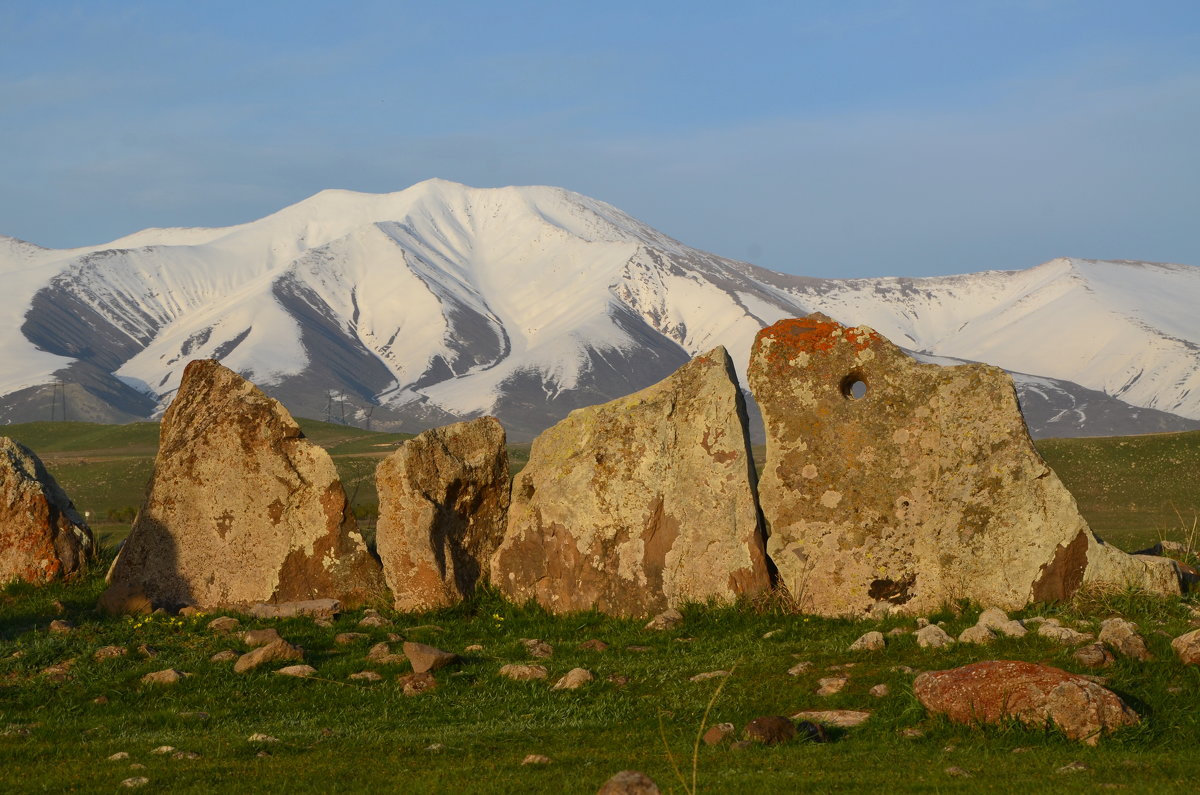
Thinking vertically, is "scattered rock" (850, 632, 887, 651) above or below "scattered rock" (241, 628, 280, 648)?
below

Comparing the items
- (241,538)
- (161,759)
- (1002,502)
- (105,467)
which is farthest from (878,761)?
(105,467)

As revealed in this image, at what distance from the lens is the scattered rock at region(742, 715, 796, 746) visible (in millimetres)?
11272

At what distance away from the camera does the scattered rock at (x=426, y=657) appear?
1477 cm

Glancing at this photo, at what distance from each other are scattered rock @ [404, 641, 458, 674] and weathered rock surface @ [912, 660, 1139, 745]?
19.6 ft

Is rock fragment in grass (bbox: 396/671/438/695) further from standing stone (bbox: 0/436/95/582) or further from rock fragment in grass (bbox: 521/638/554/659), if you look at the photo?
standing stone (bbox: 0/436/95/582)

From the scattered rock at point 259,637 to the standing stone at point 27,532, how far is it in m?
7.32

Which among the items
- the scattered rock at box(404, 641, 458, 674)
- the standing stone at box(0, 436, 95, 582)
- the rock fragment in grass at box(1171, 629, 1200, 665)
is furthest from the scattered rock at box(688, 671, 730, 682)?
the standing stone at box(0, 436, 95, 582)

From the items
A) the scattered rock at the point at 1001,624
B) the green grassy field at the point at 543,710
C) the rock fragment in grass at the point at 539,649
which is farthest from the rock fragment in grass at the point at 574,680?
the scattered rock at the point at 1001,624

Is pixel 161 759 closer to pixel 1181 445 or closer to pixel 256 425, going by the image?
pixel 256 425

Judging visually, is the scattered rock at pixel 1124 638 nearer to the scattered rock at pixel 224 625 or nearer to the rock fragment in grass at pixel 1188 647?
the rock fragment in grass at pixel 1188 647

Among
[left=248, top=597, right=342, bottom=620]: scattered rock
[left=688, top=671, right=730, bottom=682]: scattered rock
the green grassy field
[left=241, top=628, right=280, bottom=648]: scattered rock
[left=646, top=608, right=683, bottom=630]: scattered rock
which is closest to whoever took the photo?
the green grassy field

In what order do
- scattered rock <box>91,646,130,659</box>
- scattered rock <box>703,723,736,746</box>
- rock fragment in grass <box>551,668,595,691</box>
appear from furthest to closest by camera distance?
scattered rock <box>91,646,130,659</box> → rock fragment in grass <box>551,668,595,691</box> → scattered rock <box>703,723,736,746</box>

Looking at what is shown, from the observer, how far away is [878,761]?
10438 mm

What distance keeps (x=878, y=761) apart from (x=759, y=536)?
8094 millimetres
